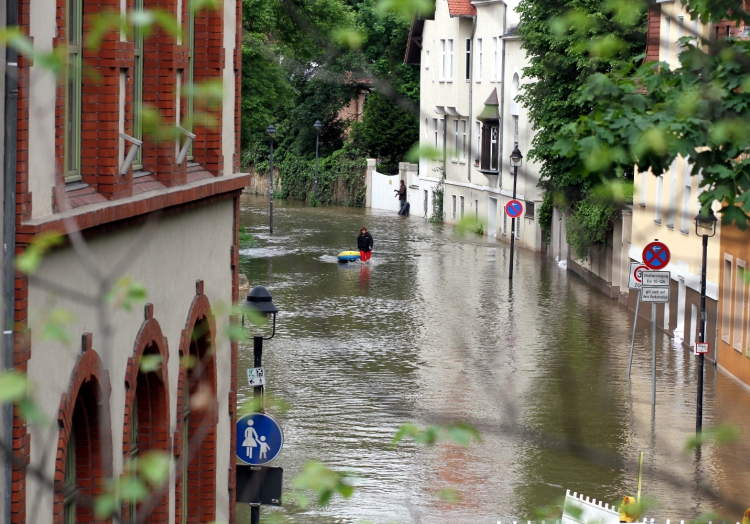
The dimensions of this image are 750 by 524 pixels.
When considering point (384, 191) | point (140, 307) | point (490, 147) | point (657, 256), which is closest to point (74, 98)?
point (140, 307)

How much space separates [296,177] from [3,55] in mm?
71497

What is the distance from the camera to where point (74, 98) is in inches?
343

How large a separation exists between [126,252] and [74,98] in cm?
115

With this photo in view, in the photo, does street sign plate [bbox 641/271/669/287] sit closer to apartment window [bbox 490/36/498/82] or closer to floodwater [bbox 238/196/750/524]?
floodwater [bbox 238/196/750/524]

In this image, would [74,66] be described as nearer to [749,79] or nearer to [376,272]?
[749,79]

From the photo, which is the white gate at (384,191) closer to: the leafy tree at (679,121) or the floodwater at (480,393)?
the floodwater at (480,393)

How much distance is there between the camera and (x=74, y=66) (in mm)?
8672

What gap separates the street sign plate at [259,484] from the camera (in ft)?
38.9

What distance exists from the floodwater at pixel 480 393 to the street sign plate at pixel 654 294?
175 centimetres

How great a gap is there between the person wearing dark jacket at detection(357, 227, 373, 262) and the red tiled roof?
782 inches

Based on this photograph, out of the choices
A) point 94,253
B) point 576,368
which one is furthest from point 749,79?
point 576,368

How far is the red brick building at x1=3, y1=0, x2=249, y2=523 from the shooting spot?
7.29 meters

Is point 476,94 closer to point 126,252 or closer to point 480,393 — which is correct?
point 480,393

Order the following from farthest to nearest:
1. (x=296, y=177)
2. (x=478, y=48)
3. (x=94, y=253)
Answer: (x=296, y=177), (x=478, y=48), (x=94, y=253)
